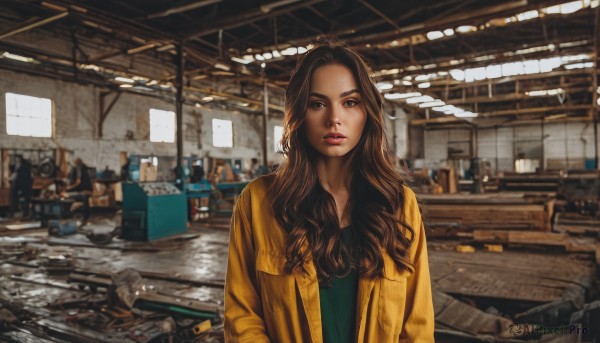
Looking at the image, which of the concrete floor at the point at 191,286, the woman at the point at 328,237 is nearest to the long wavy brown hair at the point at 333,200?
the woman at the point at 328,237

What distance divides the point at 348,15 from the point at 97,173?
11.3 m

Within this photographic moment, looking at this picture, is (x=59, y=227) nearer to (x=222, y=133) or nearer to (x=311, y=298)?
(x=311, y=298)

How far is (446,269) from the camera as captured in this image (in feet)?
19.5

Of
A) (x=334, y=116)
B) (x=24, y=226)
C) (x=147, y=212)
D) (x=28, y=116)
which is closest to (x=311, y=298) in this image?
(x=334, y=116)

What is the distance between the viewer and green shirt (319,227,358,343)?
138 cm

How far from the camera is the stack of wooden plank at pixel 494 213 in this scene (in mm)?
7805

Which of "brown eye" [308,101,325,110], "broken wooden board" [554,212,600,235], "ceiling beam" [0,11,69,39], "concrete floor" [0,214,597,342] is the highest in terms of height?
"ceiling beam" [0,11,69,39]

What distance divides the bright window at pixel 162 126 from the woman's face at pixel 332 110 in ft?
58.9

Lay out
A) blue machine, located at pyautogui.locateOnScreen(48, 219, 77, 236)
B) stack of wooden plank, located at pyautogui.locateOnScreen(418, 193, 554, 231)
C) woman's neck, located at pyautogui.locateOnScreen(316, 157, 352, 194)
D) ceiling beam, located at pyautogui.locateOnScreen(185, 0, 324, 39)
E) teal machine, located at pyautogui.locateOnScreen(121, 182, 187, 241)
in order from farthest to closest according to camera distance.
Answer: blue machine, located at pyautogui.locateOnScreen(48, 219, 77, 236), teal machine, located at pyautogui.locateOnScreen(121, 182, 187, 241), ceiling beam, located at pyautogui.locateOnScreen(185, 0, 324, 39), stack of wooden plank, located at pyautogui.locateOnScreen(418, 193, 554, 231), woman's neck, located at pyautogui.locateOnScreen(316, 157, 352, 194)

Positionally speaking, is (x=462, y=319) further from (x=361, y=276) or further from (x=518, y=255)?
(x=518, y=255)

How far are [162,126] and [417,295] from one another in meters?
18.6

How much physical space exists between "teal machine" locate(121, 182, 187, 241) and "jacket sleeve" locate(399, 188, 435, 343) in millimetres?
8317

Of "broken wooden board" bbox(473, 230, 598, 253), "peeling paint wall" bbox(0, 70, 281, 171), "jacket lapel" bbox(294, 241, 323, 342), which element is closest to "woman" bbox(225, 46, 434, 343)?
"jacket lapel" bbox(294, 241, 323, 342)

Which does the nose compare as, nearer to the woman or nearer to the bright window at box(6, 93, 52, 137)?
the woman
